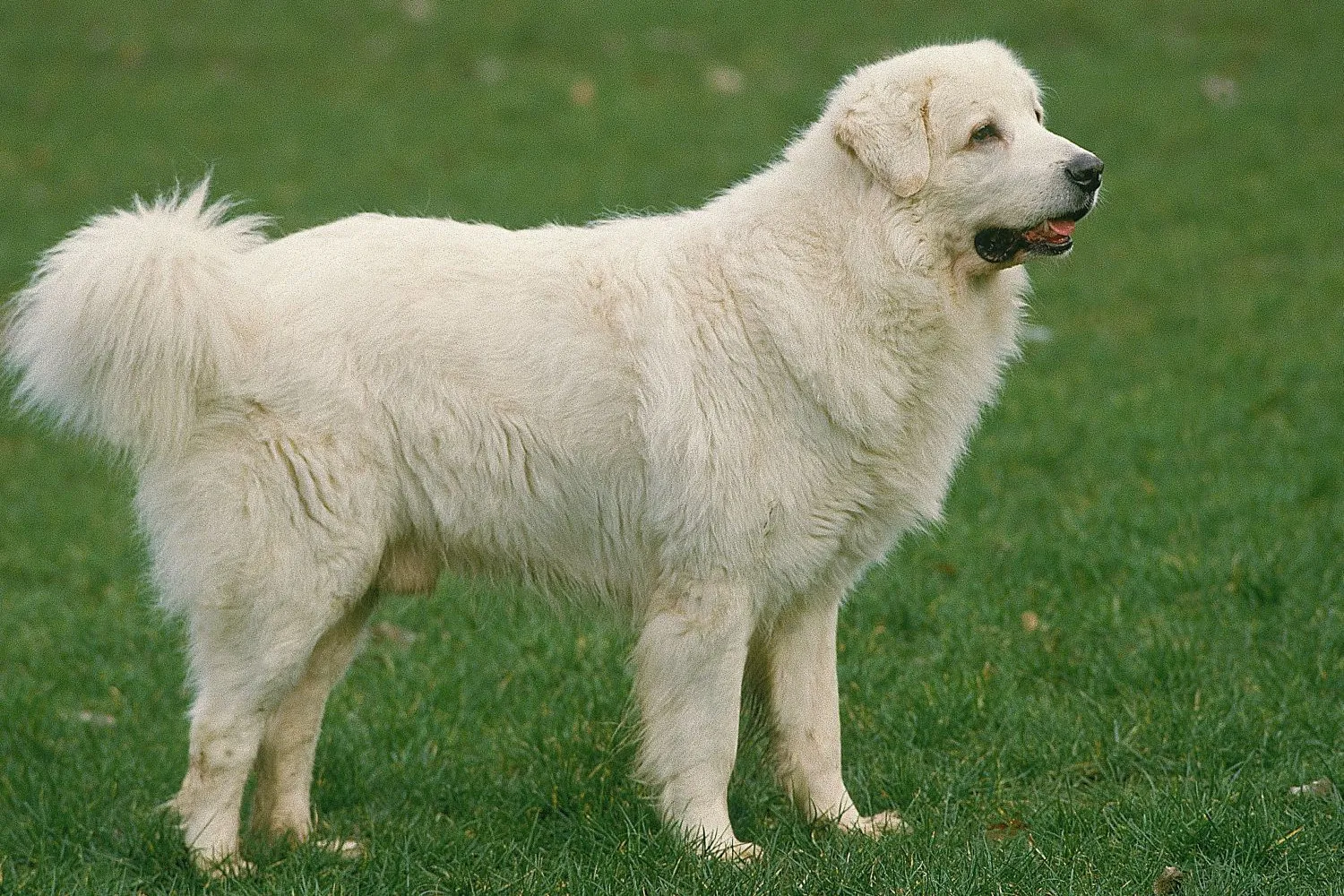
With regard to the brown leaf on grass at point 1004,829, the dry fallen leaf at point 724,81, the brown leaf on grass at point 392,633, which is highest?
the brown leaf on grass at point 1004,829

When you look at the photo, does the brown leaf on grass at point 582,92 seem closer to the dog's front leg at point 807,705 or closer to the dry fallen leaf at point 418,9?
the dry fallen leaf at point 418,9

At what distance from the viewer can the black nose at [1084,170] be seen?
4.09m

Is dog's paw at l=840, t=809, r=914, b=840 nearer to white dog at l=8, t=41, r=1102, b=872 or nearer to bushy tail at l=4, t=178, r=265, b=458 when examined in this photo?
white dog at l=8, t=41, r=1102, b=872

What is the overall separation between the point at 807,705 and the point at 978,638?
1228mm

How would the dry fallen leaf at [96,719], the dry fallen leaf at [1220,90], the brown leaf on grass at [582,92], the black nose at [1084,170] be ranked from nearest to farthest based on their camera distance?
the black nose at [1084,170] → the dry fallen leaf at [96,719] → the dry fallen leaf at [1220,90] → the brown leaf on grass at [582,92]

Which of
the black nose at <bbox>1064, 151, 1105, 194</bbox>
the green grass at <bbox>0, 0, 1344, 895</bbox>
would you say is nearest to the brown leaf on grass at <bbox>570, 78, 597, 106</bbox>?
the green grass at <bbox>0, 0, 1344, 895</bbox>

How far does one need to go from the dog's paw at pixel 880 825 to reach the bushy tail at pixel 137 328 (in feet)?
6.96

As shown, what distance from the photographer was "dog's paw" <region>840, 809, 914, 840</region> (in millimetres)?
4312

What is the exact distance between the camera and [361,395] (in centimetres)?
425

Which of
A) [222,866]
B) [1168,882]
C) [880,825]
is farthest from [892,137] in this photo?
[222,866]

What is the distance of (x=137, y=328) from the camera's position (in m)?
4.16

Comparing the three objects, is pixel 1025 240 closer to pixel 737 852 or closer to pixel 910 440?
pixel 910 440

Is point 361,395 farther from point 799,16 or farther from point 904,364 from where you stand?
point 799,16

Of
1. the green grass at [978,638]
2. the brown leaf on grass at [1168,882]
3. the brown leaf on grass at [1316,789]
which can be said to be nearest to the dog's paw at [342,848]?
the green grass at [978,638]
